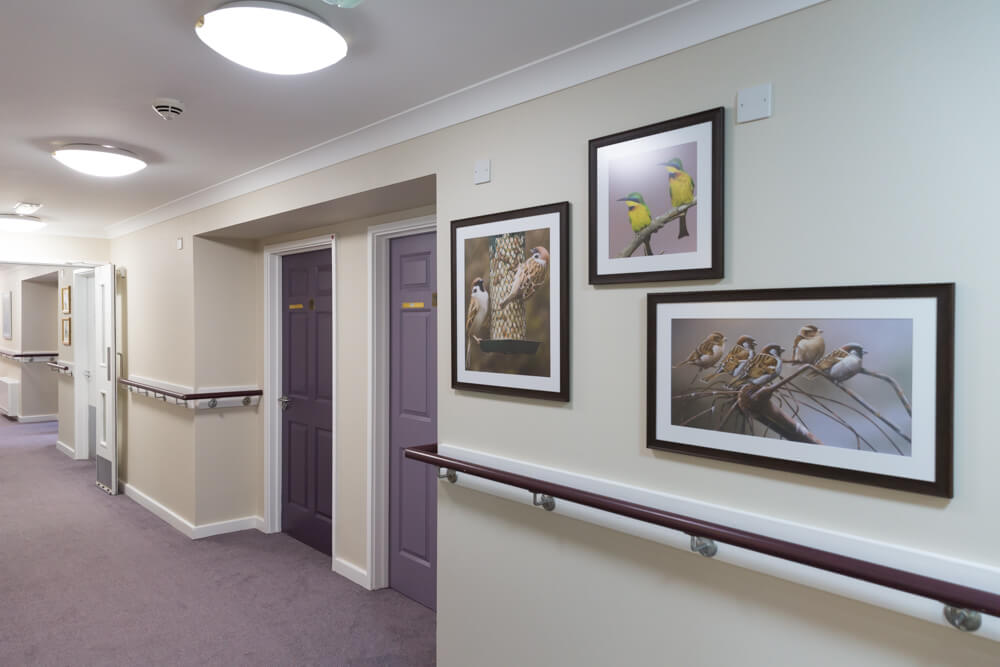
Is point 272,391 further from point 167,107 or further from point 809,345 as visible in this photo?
point 809,345

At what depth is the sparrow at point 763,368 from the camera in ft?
5.01

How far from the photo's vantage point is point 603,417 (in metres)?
1.92

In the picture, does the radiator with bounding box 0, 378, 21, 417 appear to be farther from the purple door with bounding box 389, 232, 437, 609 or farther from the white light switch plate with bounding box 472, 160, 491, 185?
Answer: the white light switch plate with bounding box 472, 160, 491, 185

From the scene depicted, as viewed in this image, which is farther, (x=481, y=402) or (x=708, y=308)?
(x=481, y=402)

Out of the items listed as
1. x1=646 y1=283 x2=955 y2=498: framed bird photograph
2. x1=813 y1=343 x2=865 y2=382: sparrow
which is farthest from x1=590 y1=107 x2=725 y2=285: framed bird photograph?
x1=813 y1=343 x2=865 y2=382: sparrow

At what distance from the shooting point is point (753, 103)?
158 cm

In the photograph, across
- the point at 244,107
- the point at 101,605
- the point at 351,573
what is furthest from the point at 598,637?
the point at 101,605

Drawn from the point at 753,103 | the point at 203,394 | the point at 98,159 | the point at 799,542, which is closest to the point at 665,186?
the point at 753,103

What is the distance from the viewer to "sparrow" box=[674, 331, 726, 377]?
164 cm

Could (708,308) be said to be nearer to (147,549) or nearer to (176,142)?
(176,142)

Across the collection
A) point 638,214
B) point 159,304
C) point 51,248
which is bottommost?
point 159,304

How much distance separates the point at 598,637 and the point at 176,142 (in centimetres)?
274

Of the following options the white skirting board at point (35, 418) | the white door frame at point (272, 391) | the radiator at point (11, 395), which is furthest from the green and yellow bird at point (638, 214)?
the radiator at point (11, 395)

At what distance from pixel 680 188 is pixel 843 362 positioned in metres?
0.60
